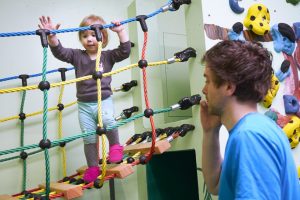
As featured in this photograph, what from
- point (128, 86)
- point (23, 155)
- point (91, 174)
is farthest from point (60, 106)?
point (91, 174)

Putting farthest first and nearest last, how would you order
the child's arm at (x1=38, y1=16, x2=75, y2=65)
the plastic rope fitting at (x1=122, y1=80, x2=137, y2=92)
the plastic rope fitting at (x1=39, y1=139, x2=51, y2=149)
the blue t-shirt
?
the plastic rope fitting at (x1=122, y1=80, x2=137, y2=92) → the child's arm at (x1=38, y1=16, x2=75, y2=65) → the plastic rope fitting at (x1=39, y1=139, x2=51, y2=149) → the blue t-shirt

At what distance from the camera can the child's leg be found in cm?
142

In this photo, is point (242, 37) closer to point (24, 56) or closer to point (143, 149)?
point (143, 149)

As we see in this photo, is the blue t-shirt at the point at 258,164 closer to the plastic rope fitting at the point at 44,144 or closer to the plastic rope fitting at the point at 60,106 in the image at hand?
the plastic rope fitting at the point at 44,144

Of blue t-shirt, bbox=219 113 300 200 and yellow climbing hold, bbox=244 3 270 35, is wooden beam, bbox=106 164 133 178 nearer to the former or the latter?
blue t-shirt, bbox=219 113 300 200

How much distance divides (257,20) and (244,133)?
100 cm

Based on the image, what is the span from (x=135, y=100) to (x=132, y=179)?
43 centimetres

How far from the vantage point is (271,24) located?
5.68ft

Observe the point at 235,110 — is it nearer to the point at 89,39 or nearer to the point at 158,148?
the point at 158,148

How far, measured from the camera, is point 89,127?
1.47 metres

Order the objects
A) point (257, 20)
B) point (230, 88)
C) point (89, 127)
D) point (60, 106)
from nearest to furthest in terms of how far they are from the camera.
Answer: point (230, 88) < point (89, 127) < point (257, 20) < point (60, 106)

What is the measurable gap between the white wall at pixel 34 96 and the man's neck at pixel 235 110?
1.06m

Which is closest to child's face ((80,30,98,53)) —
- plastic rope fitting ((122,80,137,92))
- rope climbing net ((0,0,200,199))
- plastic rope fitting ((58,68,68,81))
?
rope climbing net ((0,0,200,199))

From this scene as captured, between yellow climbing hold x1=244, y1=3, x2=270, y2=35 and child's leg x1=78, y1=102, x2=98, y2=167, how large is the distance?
2.66ft
